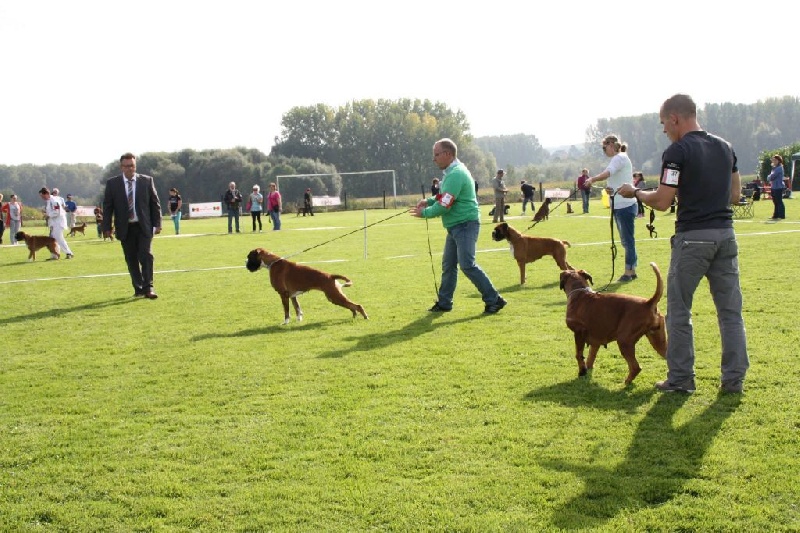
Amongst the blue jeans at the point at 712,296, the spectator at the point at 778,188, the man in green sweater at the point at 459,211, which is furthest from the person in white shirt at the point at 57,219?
the spectator at the point at 778,188

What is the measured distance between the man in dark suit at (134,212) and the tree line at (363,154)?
54.7m

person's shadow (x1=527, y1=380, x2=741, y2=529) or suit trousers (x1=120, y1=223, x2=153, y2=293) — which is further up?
suit trousers (x1=120, y1=223, x2=153, y2=293)

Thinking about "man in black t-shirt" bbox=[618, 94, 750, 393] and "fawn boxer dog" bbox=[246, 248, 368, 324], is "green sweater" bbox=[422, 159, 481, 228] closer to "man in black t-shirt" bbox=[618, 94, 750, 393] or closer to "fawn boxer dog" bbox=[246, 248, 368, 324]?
"fawn boxer dog" bbox=[246, 248, 368, 324]

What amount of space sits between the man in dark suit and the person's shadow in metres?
8.70

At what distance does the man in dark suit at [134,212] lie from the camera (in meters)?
11.5

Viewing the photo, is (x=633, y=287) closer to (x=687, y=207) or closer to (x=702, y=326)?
(x=702, y=326)

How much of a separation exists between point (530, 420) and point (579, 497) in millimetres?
1207

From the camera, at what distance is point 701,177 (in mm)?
5008

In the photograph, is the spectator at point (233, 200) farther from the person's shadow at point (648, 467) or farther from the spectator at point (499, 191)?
the person's shadow at point (648, 467)

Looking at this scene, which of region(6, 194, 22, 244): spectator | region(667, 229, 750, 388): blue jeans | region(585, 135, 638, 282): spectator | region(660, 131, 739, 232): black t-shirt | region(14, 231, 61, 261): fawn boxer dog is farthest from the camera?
region(6, 194, 22, 244): spectator

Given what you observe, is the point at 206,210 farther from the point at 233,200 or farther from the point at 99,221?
the point at 233,200

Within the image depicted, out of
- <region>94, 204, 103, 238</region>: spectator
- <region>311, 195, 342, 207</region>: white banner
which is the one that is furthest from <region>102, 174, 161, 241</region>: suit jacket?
<region>311, 195, 342, 207</region>: white banner

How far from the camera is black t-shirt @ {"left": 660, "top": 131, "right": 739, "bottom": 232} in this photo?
195 inches

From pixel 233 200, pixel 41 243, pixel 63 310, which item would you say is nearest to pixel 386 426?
pixel 63 310
